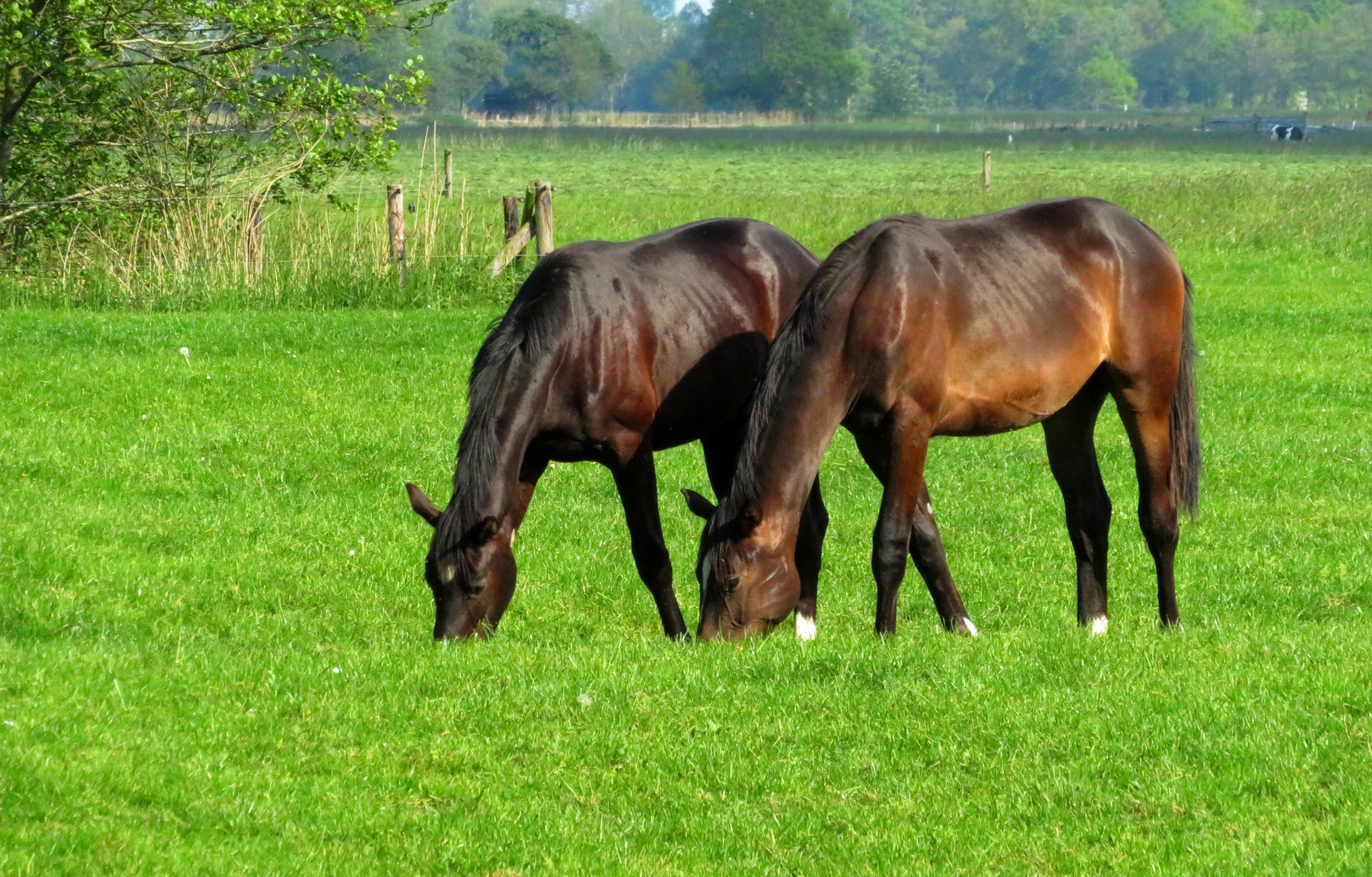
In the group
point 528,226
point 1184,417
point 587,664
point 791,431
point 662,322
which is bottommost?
point 587,664

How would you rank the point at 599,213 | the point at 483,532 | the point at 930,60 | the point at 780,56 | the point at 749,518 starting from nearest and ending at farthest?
the point at 749,518 → the point at 483,532 → the point at 599,213 → the point at 780,56 → the point at 930,60

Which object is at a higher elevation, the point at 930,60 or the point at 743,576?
the point at 930,60

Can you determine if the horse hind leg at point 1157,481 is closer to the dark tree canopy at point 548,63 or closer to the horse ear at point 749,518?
the horse ear at point 749,518

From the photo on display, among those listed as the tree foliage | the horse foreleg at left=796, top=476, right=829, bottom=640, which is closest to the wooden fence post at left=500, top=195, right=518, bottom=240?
the tree foliage

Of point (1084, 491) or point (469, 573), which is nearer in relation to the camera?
point (469, 573)

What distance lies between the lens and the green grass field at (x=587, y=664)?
497 centimetres

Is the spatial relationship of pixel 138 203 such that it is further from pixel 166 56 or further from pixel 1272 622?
pixel 1272 622

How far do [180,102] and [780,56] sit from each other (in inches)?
4729

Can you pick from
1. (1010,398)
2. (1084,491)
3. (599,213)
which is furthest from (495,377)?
(599,213)

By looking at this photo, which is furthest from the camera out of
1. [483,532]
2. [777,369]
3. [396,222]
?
[396,222]

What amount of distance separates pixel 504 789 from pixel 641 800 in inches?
18.6

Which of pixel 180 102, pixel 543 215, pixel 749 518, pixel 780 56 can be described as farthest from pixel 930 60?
pixel 749 518

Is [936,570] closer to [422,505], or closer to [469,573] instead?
[469,573]

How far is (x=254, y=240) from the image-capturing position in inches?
757
